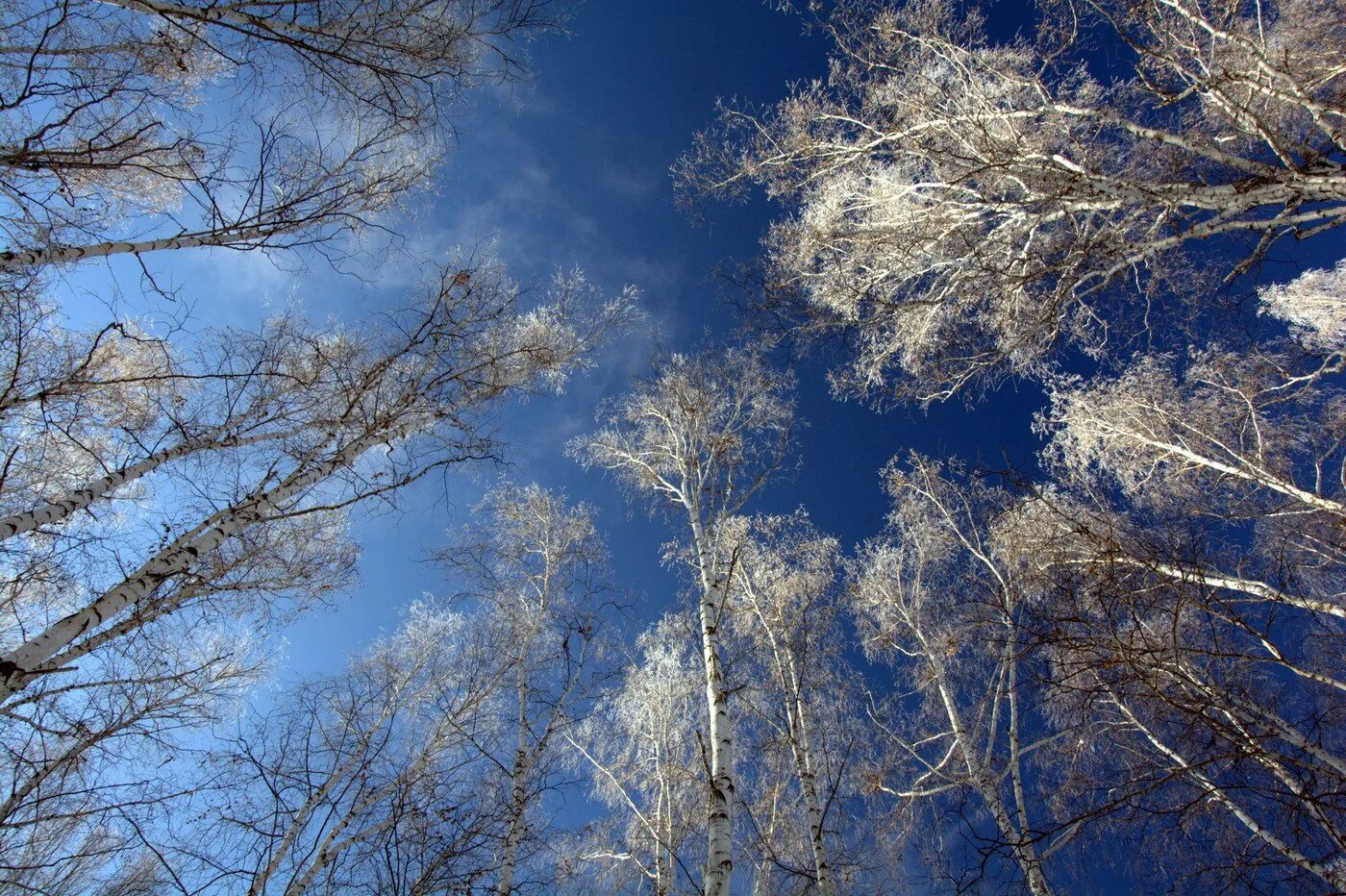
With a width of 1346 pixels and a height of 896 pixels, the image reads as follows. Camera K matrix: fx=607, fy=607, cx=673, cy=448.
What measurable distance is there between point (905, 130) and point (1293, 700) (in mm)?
10775

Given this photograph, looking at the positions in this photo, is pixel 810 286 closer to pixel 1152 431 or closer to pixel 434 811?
pixel 1152 431

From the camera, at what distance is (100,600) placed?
2.87 meters

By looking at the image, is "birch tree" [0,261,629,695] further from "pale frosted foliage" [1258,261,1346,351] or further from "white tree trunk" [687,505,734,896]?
"pale frosted foliage" [1258,261,1346,351]

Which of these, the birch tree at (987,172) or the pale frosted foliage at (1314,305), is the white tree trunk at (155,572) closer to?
the birch tree at (987,172)

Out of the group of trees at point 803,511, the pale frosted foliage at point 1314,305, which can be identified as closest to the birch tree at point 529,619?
the group of trees at point 803,511

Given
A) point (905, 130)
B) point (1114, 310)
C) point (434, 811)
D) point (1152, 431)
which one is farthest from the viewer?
point (1152, 431)

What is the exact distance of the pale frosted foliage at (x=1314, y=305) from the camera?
34.9 feet

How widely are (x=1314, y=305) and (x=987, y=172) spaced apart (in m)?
9.71

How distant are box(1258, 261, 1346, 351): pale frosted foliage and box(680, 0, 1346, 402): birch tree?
164 inches

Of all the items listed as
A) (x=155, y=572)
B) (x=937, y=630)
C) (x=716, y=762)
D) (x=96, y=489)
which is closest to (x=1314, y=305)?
(x=937, y=630)

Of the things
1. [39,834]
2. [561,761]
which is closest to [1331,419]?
[561,761]

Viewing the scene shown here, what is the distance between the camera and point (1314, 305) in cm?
1117

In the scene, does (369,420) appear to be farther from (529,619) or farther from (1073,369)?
(1073,369)

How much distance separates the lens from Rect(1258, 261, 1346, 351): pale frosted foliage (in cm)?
1064
